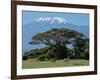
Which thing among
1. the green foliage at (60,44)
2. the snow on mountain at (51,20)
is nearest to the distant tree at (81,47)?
the green foliage at (60,44)

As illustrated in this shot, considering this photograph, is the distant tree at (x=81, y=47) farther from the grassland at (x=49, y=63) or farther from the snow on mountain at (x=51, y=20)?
the snow on mountain at (x=51, y=20)

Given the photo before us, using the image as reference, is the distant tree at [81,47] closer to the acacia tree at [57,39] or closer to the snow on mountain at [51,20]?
the acacia tree at [57,39]

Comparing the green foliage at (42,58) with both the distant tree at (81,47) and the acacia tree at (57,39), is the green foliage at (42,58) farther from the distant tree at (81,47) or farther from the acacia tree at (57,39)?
the distant tree at (81,47)

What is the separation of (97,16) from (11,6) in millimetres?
865

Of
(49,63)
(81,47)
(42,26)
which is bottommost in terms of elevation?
(49,63)

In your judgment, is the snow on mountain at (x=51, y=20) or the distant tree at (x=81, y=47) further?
the distant tree at (x=81, y=47)

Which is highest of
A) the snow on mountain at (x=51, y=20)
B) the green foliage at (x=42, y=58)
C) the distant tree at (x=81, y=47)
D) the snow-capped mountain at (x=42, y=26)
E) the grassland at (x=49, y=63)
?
the snow on mountain at (x=51, y=20)

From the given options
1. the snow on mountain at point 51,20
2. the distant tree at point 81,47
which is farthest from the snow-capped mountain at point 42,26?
the distant tree at point 81,47

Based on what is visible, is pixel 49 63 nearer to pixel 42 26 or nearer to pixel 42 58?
pixel 42 58

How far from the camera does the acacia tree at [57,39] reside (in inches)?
75.8

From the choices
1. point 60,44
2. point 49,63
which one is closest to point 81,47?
point 60,44

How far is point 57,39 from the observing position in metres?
1.97

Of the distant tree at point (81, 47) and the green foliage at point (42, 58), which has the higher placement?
the distant tree at point (81, 47)

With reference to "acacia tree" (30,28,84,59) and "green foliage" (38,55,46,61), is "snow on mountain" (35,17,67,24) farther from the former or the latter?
"green foliage" (38,55,46,61)
